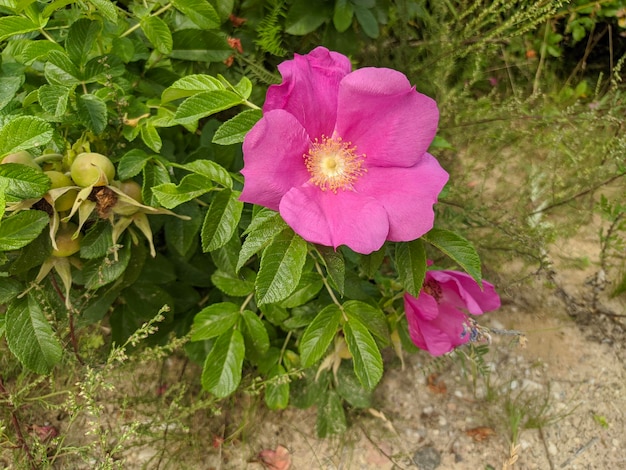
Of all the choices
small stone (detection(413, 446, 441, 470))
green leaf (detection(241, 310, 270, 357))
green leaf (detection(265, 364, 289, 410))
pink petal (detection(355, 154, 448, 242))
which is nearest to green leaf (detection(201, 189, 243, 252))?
pink petal (detection(355, 154, 448, 242))

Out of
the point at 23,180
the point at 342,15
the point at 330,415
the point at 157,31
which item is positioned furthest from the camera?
the point at 330,415

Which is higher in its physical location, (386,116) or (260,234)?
(386,116)

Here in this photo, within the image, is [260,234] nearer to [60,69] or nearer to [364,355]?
[364,355]

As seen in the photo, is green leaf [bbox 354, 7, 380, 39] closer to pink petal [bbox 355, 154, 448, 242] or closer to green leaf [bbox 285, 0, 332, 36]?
green leaf [bbox 285, 0, 332, 36]

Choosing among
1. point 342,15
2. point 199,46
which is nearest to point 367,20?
point 342,15

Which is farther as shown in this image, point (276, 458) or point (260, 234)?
point (276, 458)

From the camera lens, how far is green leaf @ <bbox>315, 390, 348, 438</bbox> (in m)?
1.46

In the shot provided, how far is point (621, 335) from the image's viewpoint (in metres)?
1.78

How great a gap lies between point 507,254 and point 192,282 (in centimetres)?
100

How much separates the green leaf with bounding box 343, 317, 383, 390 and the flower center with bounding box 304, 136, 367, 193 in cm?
32

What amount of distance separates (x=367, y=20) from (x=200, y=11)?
516 millimetres

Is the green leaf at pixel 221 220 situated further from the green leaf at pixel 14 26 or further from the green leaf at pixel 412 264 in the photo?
the green leaf at pixel 14 26

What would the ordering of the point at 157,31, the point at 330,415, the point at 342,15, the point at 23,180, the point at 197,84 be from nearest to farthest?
the point at 23,180, the point at 197,84, the point at 157,31, the point at 342,15, the point at 330,415

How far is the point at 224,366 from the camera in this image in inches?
45.4
